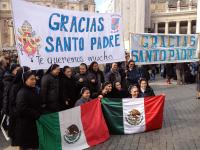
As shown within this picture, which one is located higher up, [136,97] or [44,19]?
[44,19]

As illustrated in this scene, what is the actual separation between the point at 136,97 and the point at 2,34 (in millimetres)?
91221

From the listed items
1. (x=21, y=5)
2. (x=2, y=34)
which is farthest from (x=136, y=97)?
(x=2, y=34)

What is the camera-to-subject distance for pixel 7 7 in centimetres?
9775

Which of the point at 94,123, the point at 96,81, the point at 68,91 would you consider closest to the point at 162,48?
the point at 96,81

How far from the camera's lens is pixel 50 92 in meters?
6.20

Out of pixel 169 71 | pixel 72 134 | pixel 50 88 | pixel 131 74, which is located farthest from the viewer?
pixel 169 71

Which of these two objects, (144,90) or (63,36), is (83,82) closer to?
(63,36)

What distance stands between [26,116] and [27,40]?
1396 mm

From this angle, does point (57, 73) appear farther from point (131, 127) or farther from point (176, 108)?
point (176, 108)

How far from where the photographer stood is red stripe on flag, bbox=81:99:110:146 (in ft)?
20.4

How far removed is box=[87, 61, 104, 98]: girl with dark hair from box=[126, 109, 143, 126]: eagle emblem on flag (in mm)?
869

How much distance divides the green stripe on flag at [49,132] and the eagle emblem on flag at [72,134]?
18cm

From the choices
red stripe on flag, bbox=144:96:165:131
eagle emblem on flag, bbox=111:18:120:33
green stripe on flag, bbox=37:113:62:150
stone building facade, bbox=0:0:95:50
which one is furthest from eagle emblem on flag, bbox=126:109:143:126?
stone building facade, bbox=0:0:95:50

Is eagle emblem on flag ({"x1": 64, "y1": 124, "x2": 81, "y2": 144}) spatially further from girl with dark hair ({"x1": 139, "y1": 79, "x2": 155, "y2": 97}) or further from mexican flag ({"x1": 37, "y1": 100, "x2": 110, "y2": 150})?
girl with dark hair ({"x1": 139, "y1": 79, "x2": 155, "y2": 97})
